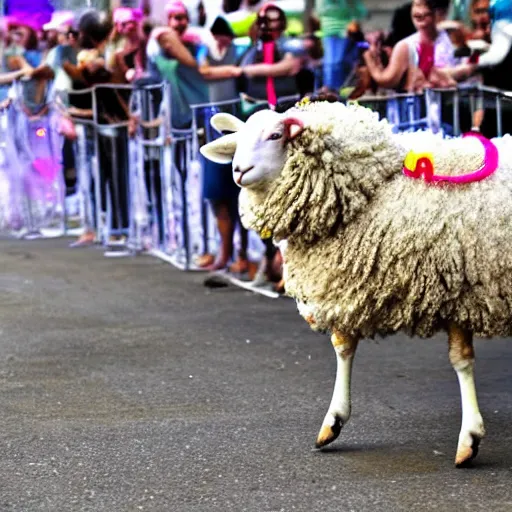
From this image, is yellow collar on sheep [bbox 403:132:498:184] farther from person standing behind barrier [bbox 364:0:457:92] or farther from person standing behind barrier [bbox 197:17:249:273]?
person standing behind barrier [bbox 197:17:249:273]

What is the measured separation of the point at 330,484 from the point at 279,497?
25 centimetres

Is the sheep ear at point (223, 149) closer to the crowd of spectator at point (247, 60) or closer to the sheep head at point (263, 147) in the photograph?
the sheep head at point (263, 147)

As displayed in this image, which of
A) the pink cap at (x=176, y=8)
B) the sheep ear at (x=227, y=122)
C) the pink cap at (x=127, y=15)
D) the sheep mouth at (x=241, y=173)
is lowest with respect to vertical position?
the sheep mouth at (x=241, y=173)

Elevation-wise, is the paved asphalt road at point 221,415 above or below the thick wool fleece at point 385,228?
below

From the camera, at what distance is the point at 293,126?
191 inches

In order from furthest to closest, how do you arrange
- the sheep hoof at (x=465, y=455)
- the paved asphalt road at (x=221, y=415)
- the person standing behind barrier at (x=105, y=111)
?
the person standing behind barrier at (x=105, y=111) < the sheep hoof at (x=465, y=455) < the paved asphalt road at (x=221, y=415)

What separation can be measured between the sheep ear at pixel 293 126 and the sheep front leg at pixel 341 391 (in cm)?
78

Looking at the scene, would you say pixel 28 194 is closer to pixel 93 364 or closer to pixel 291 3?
pixel 291 3

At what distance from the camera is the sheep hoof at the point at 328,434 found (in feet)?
16.5

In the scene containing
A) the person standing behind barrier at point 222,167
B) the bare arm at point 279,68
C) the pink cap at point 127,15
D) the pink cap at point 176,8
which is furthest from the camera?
the pink cap at point 127,15

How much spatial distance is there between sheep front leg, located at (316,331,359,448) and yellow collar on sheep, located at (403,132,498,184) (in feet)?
2.23

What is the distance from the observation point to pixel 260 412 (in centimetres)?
571

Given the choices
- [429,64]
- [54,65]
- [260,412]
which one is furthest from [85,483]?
[54,65]

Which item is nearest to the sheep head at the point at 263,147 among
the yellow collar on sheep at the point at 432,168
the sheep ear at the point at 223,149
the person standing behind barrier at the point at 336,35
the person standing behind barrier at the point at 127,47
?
the sheep ear at the point at 223,149
